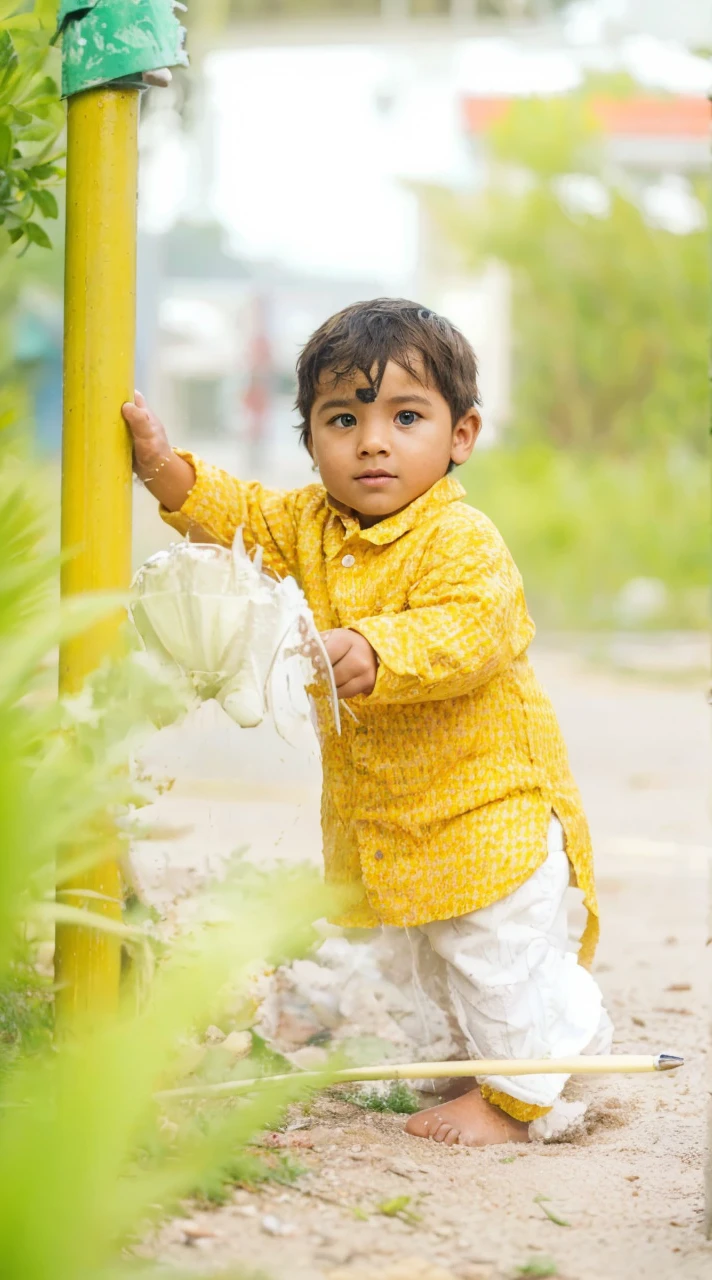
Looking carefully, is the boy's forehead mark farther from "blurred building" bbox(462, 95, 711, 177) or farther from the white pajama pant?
"blurred building" bbox(462, 95, 711, 177)

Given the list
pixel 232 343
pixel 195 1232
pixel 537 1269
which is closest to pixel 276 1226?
pixel 195 1232

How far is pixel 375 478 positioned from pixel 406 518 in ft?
0.22

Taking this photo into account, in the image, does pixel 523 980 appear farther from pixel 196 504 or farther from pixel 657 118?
pixel 657 118

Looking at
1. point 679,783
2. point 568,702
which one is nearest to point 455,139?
point 568,702

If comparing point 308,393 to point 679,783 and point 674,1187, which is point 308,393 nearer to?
point 674,1187

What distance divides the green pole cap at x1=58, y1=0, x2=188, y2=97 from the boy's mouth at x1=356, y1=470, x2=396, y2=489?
0.56 metres

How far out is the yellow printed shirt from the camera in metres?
1.94

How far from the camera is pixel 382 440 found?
195 centimetres

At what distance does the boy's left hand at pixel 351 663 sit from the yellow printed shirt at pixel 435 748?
148 mm

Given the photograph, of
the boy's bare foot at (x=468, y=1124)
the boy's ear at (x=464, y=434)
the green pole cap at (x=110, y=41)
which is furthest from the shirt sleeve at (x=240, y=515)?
the boy's bare foot at (x=468, y=1124)

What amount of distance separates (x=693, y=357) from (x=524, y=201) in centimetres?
185

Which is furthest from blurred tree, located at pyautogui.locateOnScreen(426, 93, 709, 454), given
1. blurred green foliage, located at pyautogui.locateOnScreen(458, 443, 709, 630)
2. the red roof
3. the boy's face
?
the boy's face

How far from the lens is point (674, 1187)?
1735 mm

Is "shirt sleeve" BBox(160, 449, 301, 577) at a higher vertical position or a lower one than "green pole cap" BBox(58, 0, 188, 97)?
lower
